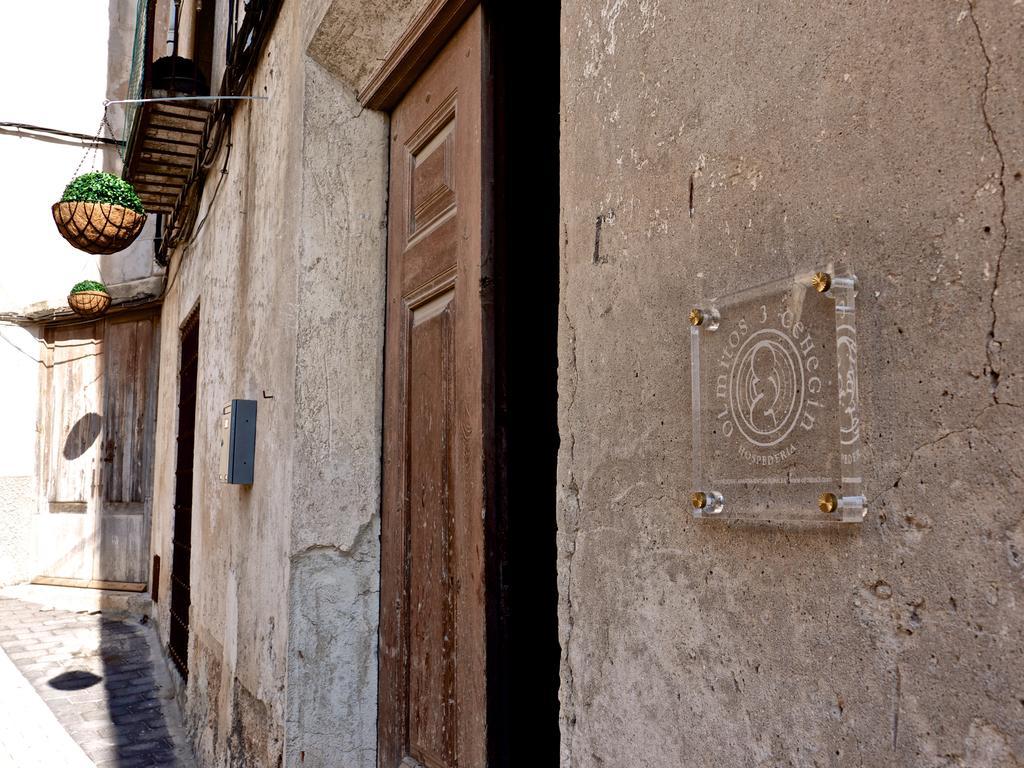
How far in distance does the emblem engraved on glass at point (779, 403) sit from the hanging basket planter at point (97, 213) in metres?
5.92

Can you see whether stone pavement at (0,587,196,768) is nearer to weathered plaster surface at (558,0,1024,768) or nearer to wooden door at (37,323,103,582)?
wooden door at (37,323,103,582)

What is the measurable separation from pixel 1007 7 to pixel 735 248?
0.42 m

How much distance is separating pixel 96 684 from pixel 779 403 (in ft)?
21.8

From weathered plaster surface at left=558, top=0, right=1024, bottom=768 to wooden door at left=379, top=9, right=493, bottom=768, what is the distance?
2.62 feet

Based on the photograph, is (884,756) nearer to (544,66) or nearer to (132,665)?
(544,66)

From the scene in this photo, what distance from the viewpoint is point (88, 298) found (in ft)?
31.4

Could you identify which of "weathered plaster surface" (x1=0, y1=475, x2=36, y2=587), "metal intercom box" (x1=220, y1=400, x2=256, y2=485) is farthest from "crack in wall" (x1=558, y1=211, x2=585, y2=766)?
"weathered plaster surface" (x1=0, y1=475, x2=36, y2=587)

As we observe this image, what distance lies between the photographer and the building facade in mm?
858

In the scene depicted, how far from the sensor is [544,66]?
2.55m

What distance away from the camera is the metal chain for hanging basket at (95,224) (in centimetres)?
602

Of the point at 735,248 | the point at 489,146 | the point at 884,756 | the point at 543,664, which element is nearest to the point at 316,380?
the point at 489,146

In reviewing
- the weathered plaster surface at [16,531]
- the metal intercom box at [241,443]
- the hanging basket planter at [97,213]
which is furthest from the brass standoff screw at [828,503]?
the weathered plaster surface at [16,531]

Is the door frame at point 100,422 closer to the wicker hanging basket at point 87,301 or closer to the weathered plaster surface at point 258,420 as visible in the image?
the wicker hanging basket at point 87,301

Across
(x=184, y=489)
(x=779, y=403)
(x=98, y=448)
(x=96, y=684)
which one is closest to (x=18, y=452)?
(x=98, y=448)
